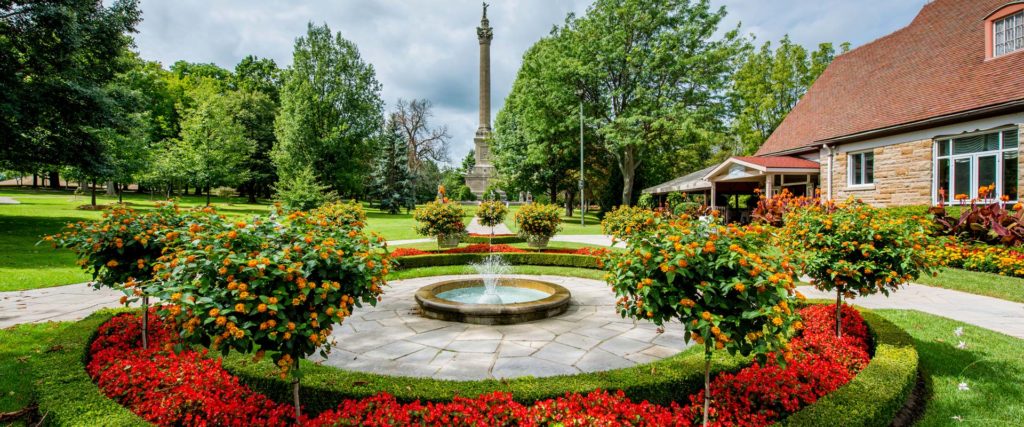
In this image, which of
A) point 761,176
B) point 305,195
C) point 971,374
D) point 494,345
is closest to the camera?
point 971,374

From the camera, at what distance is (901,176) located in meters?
13.6

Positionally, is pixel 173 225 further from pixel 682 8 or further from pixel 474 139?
pixel 474 139

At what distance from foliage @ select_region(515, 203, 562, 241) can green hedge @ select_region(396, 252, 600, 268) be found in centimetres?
139

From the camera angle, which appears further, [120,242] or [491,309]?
[491,309]

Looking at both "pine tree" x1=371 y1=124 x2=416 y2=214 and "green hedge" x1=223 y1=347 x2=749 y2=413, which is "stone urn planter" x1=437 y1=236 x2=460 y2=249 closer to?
"green hedge" x1=223 y1=347 x2=749 y2=413

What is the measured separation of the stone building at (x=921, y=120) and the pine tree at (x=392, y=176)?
2565 cm

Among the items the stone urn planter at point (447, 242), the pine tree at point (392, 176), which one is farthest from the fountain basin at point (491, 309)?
the pine tree at point (392, 176)

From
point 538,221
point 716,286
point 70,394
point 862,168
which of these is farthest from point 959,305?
point 70,394

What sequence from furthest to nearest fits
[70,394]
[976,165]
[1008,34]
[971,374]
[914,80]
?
[914,80] < [1008,34] < [976,165] < [971,374] < [70,394]

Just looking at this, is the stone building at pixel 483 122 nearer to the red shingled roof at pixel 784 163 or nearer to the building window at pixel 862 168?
the red shingled roof at pixel 784 163

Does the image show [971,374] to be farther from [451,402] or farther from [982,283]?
[982,283]

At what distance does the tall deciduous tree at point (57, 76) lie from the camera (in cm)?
1354

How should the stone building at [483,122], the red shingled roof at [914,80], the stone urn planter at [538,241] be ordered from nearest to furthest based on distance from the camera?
the red shingled roof at [914,80], the stone urn planter at [538,241], the stone building at [483,122]

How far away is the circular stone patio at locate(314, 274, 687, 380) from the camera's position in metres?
4.38
